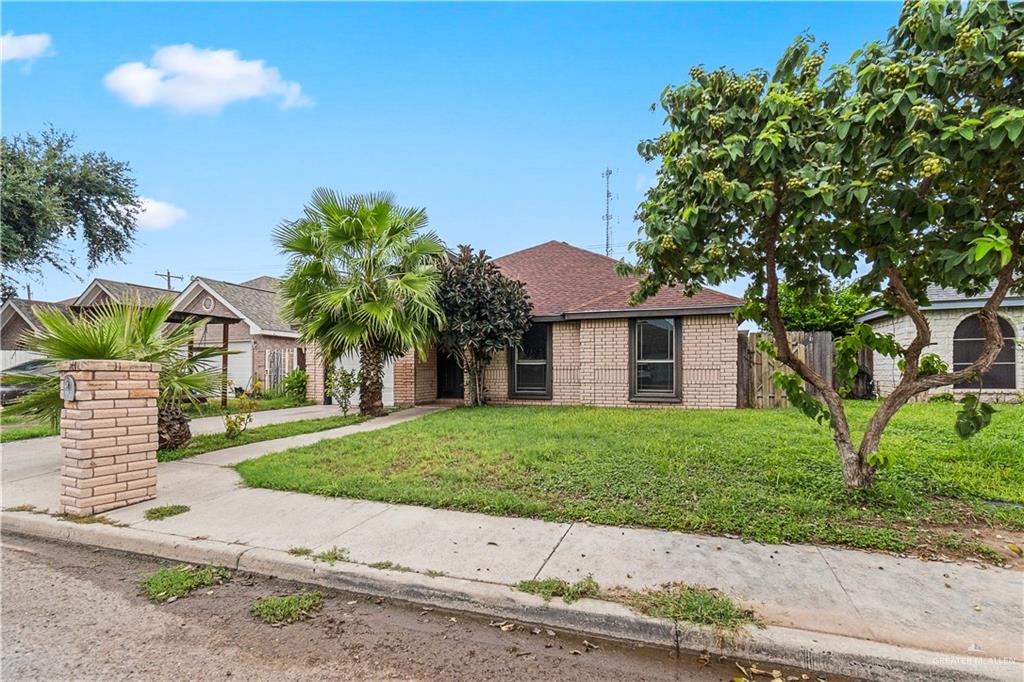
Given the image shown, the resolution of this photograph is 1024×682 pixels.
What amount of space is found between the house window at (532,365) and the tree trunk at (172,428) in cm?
754

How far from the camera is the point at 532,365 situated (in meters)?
12.8

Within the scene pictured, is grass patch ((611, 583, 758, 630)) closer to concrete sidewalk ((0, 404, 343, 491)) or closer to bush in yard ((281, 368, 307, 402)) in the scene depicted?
concrete sidewalk ((0, 404, 343, 491))

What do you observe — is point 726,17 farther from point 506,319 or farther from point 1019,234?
point 506,319

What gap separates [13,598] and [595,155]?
43.9ft

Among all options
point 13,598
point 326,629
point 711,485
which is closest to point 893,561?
point 711,485

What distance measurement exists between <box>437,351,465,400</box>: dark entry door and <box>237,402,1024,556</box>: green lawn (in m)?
5.75

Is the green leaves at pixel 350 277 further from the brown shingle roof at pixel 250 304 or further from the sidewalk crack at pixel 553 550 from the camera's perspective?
the brown shingle roof at pixel 250 304

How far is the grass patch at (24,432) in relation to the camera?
8416mm

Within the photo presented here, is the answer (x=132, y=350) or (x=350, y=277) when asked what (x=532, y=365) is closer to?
(x=350, y=277)

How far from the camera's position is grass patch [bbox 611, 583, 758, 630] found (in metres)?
2.57

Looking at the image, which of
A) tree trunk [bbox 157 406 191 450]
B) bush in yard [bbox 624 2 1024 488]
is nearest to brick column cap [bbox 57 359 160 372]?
tree trunk [bbox 157 406 191 450]

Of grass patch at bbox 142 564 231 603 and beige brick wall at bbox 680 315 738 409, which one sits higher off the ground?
beige brick wall at bbox 680 315 738 409

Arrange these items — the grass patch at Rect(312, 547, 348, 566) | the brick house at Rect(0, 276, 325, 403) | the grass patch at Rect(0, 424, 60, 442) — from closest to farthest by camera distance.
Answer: the grass patch at Rect(312, 547, 348, 566), the grass patch at Rect(0, 424, 60, 442), the brick house at Rect(0, 276, 325, 403)

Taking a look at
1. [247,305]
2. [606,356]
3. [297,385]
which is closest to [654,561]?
[606,356]
